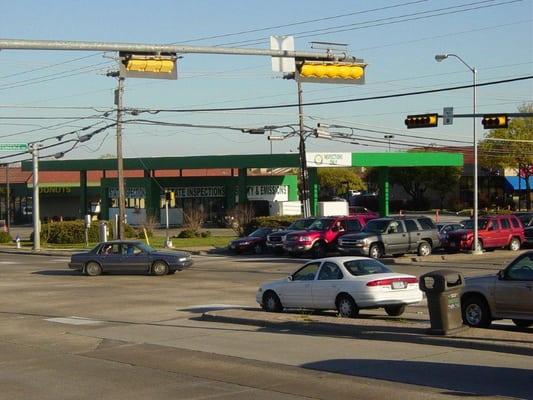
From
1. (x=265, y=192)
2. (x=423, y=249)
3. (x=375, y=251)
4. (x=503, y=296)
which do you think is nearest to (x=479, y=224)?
(x=423, y=249)

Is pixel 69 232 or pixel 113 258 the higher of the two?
pixel 69 232

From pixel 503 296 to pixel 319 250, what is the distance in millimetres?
24389

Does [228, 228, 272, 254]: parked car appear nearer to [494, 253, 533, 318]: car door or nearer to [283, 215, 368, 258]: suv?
[283, 215, 368, 258]: suv

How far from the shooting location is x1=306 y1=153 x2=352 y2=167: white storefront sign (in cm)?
6394

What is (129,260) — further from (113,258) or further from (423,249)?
(423,249)

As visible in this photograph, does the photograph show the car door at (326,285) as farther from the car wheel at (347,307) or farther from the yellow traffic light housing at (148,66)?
the yellow traffic light housing at (148,66)

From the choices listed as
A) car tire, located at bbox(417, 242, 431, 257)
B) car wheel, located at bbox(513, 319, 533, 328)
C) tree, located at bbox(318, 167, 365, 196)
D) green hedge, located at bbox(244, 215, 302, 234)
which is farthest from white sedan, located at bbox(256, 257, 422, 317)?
tree, located at bbox(318, 167, 365, 196)

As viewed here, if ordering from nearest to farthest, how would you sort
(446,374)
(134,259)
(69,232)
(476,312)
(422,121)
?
(446,374)
(476,312)
(422,121)
(134,259)
(69,232)

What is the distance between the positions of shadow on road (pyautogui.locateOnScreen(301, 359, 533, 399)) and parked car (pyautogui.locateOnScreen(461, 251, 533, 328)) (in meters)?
3.40

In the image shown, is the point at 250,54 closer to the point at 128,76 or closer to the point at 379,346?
the point at 128,76

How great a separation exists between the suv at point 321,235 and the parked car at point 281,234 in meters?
1.06

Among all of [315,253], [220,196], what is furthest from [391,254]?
[220,196]

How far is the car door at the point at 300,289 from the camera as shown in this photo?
1869 centimetres

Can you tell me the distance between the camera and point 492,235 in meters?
39.2
